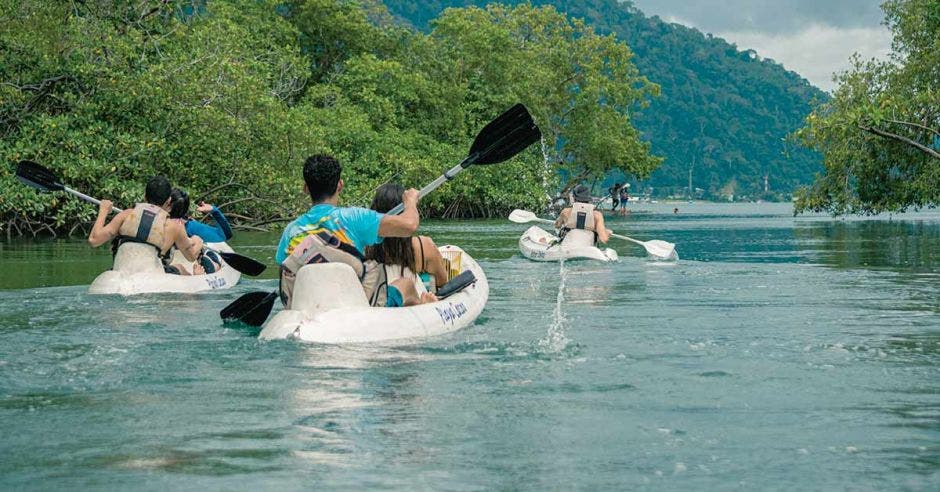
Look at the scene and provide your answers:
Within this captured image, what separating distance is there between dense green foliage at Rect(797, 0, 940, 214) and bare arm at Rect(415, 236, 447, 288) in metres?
20.3

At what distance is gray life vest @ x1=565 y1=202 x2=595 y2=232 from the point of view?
20312 millimetres

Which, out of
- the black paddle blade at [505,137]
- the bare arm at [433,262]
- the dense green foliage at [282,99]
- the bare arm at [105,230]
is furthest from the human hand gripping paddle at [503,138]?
the dense green foliage at [282,99]

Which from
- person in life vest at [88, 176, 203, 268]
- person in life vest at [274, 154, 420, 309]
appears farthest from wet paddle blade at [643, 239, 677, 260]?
person in life vest at [274, 154, 420, 309]

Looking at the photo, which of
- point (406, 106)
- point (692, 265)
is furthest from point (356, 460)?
point (406, 106)

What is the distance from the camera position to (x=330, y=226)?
28.6 ft

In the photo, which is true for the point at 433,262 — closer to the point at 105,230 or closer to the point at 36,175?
the point at 105,230

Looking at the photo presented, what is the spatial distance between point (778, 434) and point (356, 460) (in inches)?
79.1

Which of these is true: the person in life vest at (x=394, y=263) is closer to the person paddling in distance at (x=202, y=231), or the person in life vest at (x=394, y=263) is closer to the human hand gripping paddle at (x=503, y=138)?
the human hand gripping paddle at (x=503, y=138)

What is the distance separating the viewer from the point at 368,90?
165ft

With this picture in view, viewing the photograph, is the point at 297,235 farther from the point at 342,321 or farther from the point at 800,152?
the point at 800,152

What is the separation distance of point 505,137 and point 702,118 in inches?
6947

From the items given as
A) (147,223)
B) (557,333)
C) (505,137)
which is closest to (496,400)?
(557,333)

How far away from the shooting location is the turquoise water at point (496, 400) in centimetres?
486

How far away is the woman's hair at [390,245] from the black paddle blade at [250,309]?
108 cm
